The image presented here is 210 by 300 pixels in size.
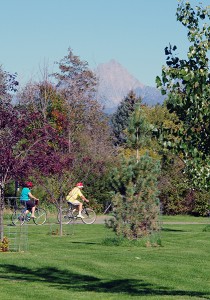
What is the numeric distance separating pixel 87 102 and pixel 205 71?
5847 cm

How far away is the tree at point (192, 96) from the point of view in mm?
11734

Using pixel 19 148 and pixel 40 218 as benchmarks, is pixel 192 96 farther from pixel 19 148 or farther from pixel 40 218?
pixel 40 218

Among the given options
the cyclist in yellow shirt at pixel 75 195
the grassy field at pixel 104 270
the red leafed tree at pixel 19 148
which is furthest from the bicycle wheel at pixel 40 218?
the red leafed tree at pixel 19 148

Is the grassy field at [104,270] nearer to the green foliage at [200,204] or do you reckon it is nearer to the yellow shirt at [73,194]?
the yellow shirt at [73,194]

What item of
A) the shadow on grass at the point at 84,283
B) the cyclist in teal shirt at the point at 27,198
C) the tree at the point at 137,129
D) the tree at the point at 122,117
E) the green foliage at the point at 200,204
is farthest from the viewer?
the tree at the point at 122,117

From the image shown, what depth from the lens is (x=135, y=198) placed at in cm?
2506

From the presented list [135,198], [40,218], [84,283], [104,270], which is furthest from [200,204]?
[84,283]

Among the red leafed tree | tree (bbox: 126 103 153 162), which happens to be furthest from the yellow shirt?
tree (bbox: 126 103 153 162)

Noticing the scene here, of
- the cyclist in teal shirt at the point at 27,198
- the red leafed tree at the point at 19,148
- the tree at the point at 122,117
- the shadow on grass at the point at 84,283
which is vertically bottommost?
the shadow on grass at the point at 84,283

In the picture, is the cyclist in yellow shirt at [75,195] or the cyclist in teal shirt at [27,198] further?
the cyclist in yellow shirt at [75,195]

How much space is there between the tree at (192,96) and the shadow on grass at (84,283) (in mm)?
3378

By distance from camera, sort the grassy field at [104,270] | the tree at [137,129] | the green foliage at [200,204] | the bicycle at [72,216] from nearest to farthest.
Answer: the grassy field at [104,270] < the tree at [137,129] < the bicycle at [72,216] < the green foliage at [200,204]

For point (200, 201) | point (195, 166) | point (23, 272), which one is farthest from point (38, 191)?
point (195, 166)

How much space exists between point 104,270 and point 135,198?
6.64 meters
